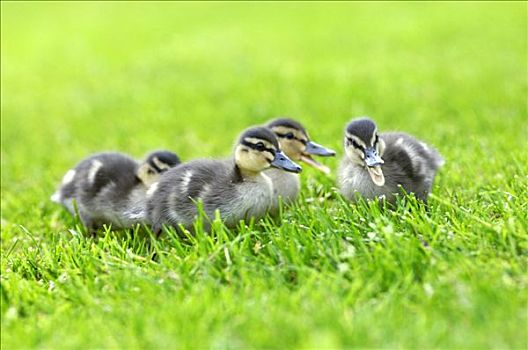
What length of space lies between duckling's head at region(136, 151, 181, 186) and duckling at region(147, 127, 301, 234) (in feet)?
1.43

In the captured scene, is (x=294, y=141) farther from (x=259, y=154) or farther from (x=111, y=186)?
(x=111, y=186)

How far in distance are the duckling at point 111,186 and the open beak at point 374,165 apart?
1.53m

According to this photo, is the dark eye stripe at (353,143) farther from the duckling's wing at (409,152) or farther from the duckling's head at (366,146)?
the duckling's wing at (409,152)

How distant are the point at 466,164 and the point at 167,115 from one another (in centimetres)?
529

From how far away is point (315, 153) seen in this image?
6.16m

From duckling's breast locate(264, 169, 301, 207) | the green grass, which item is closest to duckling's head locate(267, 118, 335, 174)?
the green grass

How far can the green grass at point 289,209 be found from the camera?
11.6 feet

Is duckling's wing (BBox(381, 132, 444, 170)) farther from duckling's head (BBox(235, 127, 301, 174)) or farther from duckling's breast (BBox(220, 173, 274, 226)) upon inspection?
duckling's breast (BBox(220, 173, 274, 226))

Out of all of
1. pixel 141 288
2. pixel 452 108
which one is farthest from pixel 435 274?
pixel 452 108

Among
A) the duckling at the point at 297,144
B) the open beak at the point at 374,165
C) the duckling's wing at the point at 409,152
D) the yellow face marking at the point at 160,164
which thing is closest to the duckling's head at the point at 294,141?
the duckling at the point at 297,144

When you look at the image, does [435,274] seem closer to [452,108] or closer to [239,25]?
[452,108]

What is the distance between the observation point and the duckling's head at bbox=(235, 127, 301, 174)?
5191 mm

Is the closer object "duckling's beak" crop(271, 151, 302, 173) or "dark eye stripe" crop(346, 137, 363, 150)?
"dark eye stripe" crop(346, 137, 363, 150)

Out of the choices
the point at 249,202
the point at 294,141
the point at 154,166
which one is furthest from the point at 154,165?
the point at 294,141
